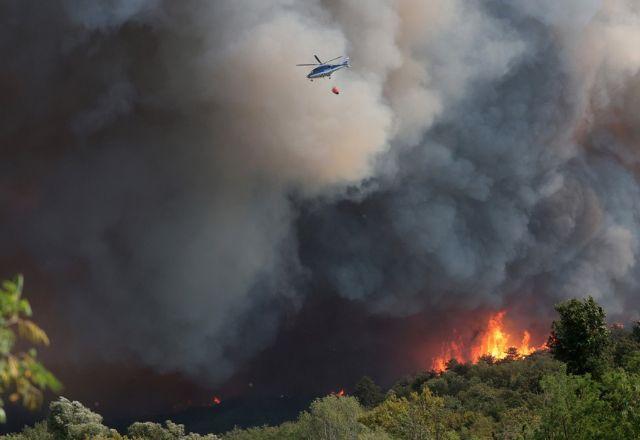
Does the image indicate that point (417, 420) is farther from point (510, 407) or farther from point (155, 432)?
point (510, 407)

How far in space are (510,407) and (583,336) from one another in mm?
49334

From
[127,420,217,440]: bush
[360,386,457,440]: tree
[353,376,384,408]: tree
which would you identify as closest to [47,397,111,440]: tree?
[127,420,217,440]: bush

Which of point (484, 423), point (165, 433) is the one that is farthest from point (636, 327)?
point (165, 433)

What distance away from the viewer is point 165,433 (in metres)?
101

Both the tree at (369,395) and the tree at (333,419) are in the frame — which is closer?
the tree at (333,419)

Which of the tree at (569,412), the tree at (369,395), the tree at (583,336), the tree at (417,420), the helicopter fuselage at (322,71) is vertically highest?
the helicopter fuselage at (322,71)

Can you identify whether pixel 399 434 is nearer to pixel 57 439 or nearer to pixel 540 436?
pixel 540 436

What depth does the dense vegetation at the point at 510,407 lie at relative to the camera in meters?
44.0

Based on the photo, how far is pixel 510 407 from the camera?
118 metres

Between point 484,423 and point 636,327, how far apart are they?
71.7 m

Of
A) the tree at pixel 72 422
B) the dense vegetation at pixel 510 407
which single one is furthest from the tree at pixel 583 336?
the tree at pixel 72 422

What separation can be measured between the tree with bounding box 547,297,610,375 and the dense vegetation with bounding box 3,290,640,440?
0.36 feet

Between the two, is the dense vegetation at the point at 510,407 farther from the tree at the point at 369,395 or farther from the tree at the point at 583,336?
the tree at the point at 369,395

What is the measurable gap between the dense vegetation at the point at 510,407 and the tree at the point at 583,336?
0.36 ft
